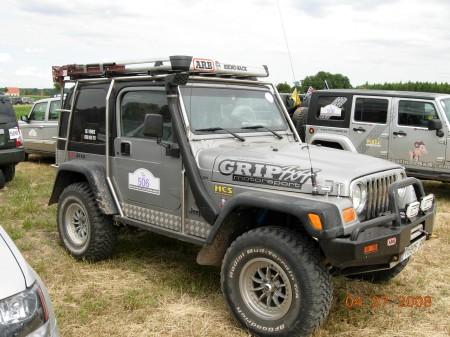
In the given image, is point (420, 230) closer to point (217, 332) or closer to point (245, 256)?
point (245, 256)

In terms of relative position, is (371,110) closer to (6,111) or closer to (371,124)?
(371,124)

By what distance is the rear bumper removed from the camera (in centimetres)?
933

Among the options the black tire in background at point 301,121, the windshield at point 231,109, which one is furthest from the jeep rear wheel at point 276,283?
the black tire in background at point 301,121

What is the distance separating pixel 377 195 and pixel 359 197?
0.26m

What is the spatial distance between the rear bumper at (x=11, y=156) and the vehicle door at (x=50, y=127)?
274 centimetres

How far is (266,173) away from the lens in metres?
3.90

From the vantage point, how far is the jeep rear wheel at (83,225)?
525 cm

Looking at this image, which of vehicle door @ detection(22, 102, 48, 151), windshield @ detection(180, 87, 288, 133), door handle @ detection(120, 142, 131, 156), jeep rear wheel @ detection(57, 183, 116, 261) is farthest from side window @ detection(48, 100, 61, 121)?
windshield @ detection(180, 87, 288, 133)

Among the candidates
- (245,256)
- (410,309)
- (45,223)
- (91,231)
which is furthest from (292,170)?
(45,223)

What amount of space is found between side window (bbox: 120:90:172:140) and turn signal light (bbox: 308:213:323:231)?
65.5 inches

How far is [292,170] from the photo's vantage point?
3.79m

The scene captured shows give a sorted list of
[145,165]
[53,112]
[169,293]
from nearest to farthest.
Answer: [169,293] → [145,165] → [53,112]

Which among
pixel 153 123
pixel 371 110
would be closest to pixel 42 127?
pixel 371 110

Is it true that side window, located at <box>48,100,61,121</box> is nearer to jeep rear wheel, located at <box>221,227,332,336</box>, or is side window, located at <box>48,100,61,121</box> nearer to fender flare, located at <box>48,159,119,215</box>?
fender flare, located at <box>48,159,119,215</box>
